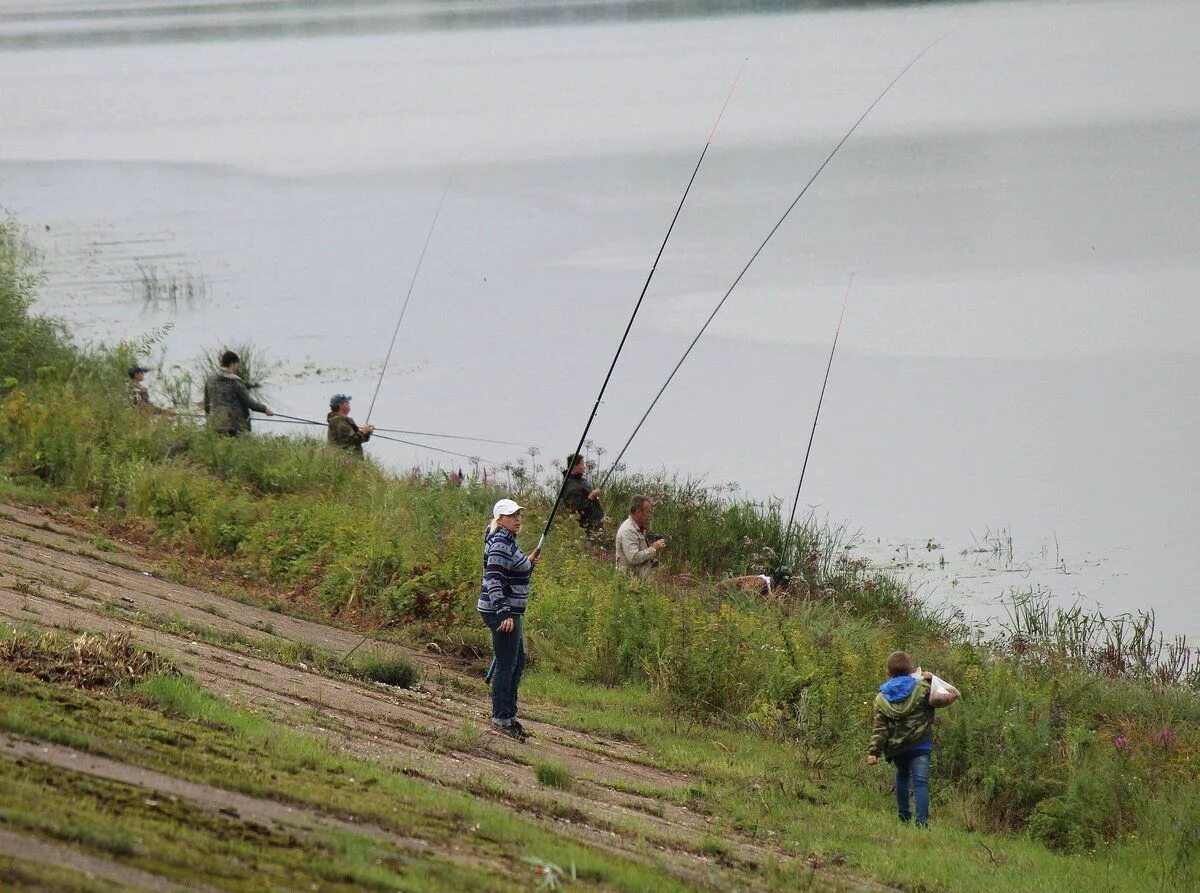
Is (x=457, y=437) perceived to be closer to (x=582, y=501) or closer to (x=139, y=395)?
(x=139, y=395)

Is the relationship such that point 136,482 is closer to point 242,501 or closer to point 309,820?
point 242,501

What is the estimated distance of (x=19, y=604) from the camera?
9695mm

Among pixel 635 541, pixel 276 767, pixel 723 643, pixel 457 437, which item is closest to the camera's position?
pixel 276 767

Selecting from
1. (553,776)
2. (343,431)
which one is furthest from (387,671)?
(343,431)

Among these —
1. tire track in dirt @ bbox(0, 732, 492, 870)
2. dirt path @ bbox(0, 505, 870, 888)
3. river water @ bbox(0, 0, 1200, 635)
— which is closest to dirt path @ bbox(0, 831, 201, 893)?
tire track in dirt @ bbox(0, 732, 492, 870)

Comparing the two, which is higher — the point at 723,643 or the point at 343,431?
the point at 343,431

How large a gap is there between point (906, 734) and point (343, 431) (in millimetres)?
9222

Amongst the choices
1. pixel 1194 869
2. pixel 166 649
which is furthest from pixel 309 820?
pixel 1194 869

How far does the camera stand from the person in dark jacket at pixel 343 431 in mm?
16922

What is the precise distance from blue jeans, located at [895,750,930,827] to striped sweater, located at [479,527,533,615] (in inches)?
99.8

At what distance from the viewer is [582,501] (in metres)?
14.7

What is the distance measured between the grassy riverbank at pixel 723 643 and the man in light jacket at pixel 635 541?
0.28 metres

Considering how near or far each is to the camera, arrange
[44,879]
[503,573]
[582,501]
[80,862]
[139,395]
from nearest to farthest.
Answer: [44,879]
[80,862]
[503,573]
[582,501]
[139,395]

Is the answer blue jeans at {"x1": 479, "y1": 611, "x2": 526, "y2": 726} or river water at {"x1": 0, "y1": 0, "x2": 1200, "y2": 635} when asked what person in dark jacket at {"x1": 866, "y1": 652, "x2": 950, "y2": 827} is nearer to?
blue jeans at {"x1": 479, "y1": 611, "x2": 526, "y2": 726}
